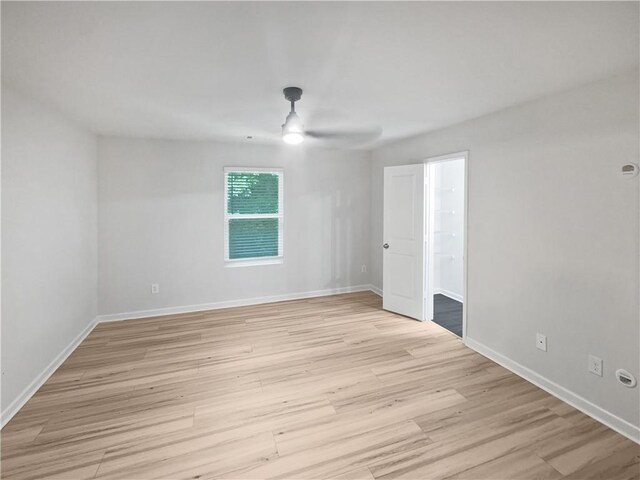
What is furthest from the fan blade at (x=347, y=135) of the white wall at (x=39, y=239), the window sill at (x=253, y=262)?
the white wall at (x=39, y=239)

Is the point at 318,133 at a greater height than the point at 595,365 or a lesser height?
greater

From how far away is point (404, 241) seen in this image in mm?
4301

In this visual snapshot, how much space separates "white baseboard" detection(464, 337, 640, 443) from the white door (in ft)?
3.49

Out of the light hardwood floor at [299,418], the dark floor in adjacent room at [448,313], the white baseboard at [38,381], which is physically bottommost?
the light hardwood floor at [299,418]

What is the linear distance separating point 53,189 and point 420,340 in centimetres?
398

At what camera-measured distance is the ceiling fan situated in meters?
2.42

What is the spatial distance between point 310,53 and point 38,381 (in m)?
3.33

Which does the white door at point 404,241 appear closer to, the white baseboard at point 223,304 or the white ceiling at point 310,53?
the white baseboard at point 223,304

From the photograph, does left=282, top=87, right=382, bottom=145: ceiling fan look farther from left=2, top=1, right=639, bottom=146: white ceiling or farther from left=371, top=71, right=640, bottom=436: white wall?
left=371, top=71, right=640, bottom=436: white wall

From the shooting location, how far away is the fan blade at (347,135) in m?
3.81

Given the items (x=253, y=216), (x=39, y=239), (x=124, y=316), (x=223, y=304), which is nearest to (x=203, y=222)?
(x=253, y=216)

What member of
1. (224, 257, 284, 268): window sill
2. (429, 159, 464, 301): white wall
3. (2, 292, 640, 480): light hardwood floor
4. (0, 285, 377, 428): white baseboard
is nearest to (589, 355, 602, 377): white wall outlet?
(2, 292, 640, 480): light hardwood floor

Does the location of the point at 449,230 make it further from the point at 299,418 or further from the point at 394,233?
the point at 299,418

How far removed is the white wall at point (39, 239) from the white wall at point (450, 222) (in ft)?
16.0
